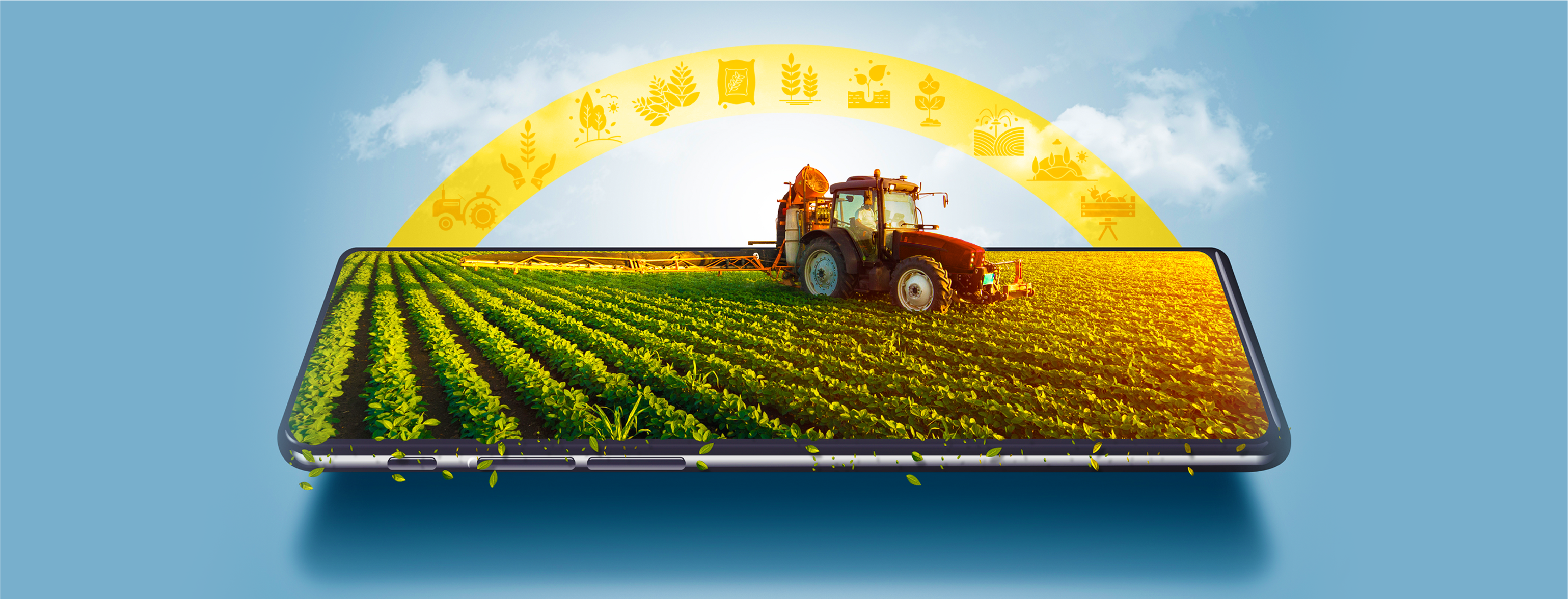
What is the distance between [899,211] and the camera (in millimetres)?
7375

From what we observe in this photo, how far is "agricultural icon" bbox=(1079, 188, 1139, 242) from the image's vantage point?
5672 mm

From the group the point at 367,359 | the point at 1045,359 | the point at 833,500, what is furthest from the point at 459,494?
the point at 1045,359

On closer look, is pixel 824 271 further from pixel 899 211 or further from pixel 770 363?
pixel 770 363

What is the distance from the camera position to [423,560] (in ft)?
11.4

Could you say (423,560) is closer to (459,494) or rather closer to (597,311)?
(459,494)

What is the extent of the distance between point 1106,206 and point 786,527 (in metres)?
3.62

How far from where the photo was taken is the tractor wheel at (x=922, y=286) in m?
6.33

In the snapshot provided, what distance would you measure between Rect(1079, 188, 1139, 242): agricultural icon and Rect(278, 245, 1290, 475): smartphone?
528 mm

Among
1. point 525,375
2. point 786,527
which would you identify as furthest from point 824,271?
point 786,527

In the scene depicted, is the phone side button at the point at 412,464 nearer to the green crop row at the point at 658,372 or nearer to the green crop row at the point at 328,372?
the green crop row at the point at 328,372

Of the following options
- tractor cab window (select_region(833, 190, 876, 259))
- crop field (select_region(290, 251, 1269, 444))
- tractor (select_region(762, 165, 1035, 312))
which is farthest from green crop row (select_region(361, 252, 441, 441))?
tractor cab window (select_region(833, 190, 876, 259))

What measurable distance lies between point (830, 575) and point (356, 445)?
230 cm

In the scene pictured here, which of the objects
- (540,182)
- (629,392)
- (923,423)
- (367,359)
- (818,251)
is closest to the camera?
(923,423)

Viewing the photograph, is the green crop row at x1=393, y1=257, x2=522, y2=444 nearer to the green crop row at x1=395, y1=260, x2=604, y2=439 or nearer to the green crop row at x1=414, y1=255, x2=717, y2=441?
the green crop row at x1=395, y1=260, x2=604, y2=439
